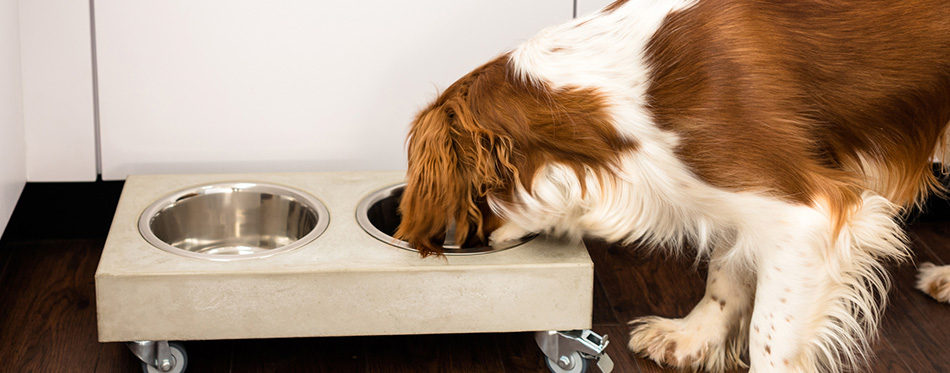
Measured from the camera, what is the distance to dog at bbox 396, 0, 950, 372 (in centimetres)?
170

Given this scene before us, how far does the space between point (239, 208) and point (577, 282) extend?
→ 876mm

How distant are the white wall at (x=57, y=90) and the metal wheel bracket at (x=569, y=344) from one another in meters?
1.29

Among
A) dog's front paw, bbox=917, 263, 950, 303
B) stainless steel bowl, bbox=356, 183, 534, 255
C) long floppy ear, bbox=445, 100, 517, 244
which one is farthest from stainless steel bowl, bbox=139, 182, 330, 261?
dog's front paw, bbox=917, 263, 950, 303

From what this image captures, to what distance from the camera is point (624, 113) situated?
1735 mm

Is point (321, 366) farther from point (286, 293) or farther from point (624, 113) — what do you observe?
point (624, 113)

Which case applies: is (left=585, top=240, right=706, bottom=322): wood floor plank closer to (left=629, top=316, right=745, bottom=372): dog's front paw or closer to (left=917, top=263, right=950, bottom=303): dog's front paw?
(left=629, top=316, right=745, bottom=372): dog's front paw

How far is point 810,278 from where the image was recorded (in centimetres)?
179

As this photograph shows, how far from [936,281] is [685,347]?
757 mm

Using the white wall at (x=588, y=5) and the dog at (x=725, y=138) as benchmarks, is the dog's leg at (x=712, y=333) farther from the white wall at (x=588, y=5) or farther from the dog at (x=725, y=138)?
the white wall at (x=588, y=5)

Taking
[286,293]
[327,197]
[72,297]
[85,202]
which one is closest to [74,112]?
[85,202]

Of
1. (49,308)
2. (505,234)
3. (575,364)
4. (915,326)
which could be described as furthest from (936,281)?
(49,308)

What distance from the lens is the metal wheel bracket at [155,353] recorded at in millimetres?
1914

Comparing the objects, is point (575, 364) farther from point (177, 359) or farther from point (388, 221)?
point (177, 359)

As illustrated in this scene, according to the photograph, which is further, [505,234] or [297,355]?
[297,355]
